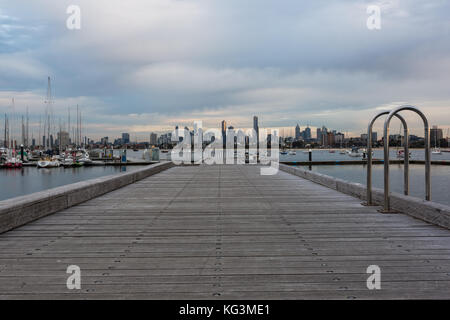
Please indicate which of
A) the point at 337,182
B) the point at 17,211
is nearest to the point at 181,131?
the point at 337,182

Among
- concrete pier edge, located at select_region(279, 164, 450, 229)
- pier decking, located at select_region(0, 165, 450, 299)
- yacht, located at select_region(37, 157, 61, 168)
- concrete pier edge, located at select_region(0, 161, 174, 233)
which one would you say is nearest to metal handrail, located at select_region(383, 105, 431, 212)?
concrete pier edge, located at select_region(279, 164, 450, 229)

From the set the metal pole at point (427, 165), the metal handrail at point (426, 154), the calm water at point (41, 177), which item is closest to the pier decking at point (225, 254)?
the metal handrail at point (426, 154)

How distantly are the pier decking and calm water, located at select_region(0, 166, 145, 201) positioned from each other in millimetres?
43841

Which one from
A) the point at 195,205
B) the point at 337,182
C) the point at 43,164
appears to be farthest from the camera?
the point at 43,164

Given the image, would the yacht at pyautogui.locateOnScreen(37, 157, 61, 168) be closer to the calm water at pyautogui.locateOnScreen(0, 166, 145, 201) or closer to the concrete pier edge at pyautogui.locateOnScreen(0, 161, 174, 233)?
the calm water at pyautogui.locateOnScreen(0, 166, 145, 201)

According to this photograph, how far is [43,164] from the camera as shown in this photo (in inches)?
2803

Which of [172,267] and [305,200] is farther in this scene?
[305,200]

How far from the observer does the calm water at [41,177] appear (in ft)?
165

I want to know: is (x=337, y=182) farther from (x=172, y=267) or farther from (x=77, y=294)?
(x=77, y=294)

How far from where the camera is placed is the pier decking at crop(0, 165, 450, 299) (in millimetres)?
3268

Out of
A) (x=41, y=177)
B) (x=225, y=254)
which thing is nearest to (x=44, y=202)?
(x=225, y=254)

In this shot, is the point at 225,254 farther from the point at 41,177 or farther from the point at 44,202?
the point at 41,177

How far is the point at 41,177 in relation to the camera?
62.3m
